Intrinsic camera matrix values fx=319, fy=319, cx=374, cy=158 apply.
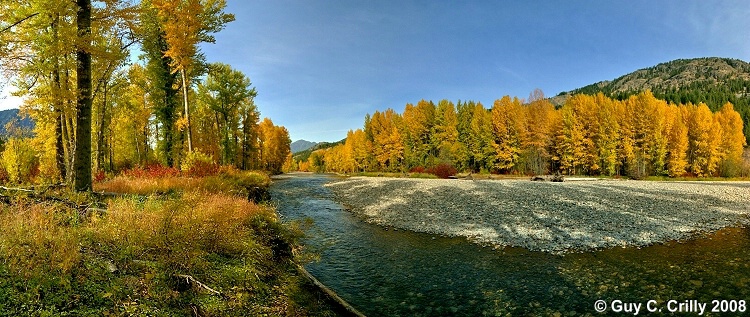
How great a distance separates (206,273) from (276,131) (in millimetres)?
78279

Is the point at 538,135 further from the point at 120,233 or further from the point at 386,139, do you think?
the point at 120,233

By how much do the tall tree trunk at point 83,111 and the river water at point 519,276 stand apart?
8188mm

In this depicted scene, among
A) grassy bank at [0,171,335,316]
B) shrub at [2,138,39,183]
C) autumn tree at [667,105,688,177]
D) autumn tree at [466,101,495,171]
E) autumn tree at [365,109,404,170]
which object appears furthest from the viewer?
autumn tree at [365,109,404,170]

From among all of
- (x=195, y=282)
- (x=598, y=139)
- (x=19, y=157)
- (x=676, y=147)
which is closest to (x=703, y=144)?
(x=676, y=147)

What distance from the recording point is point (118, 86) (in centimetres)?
2675

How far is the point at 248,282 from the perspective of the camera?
6.07 metres

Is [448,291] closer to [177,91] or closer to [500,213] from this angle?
[500,213]

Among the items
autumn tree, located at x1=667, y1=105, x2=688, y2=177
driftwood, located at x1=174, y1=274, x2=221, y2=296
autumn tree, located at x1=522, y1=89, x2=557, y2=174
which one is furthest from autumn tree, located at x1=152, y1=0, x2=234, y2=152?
autumn tree, located at x1=667, y1=105, x2=688, y2=177

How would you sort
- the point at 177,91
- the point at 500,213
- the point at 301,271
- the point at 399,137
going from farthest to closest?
the point at 399,137
the point at 177,91
the point at 500,213
the point at 301,271

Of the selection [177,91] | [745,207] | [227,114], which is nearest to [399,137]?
[227,114]

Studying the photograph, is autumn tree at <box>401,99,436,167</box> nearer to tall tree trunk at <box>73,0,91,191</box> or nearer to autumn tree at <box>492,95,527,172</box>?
autumn tree at <box>492,95,527,172</box>

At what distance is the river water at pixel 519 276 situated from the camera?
6.98 m

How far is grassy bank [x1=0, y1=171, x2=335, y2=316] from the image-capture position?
13.2 ft

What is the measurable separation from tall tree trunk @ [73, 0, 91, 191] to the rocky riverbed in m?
11.4
